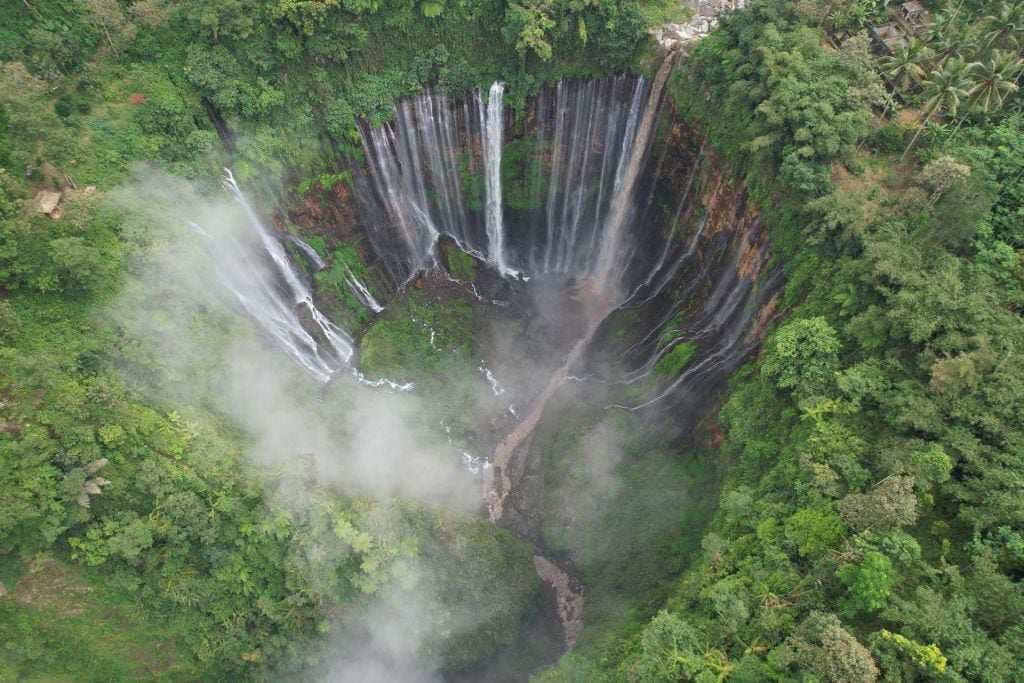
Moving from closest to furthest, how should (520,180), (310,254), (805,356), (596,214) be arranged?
1. (805,356)
2. (310,254)
3. (520,180)
4. (596,214)

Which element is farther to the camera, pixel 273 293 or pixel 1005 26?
pixel 273 293

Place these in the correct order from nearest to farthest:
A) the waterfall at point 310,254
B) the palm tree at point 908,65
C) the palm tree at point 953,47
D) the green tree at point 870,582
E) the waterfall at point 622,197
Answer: the green tree at point 870,582
the palm tree at point 953,47
the palm tree at point 908,65
the waterfall at point 622,197
the waterfall at point 310,254

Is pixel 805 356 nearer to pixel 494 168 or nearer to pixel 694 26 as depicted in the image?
pixel 694 26

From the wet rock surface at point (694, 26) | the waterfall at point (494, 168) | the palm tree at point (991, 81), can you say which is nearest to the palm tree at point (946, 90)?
the palm tree at point (991, 81)

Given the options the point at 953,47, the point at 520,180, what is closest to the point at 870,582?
the point at 953,47

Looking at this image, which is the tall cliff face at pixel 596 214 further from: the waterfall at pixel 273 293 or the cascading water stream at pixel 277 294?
the waterfall at pixel 273 293

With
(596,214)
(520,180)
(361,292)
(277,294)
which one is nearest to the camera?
(277,294)
